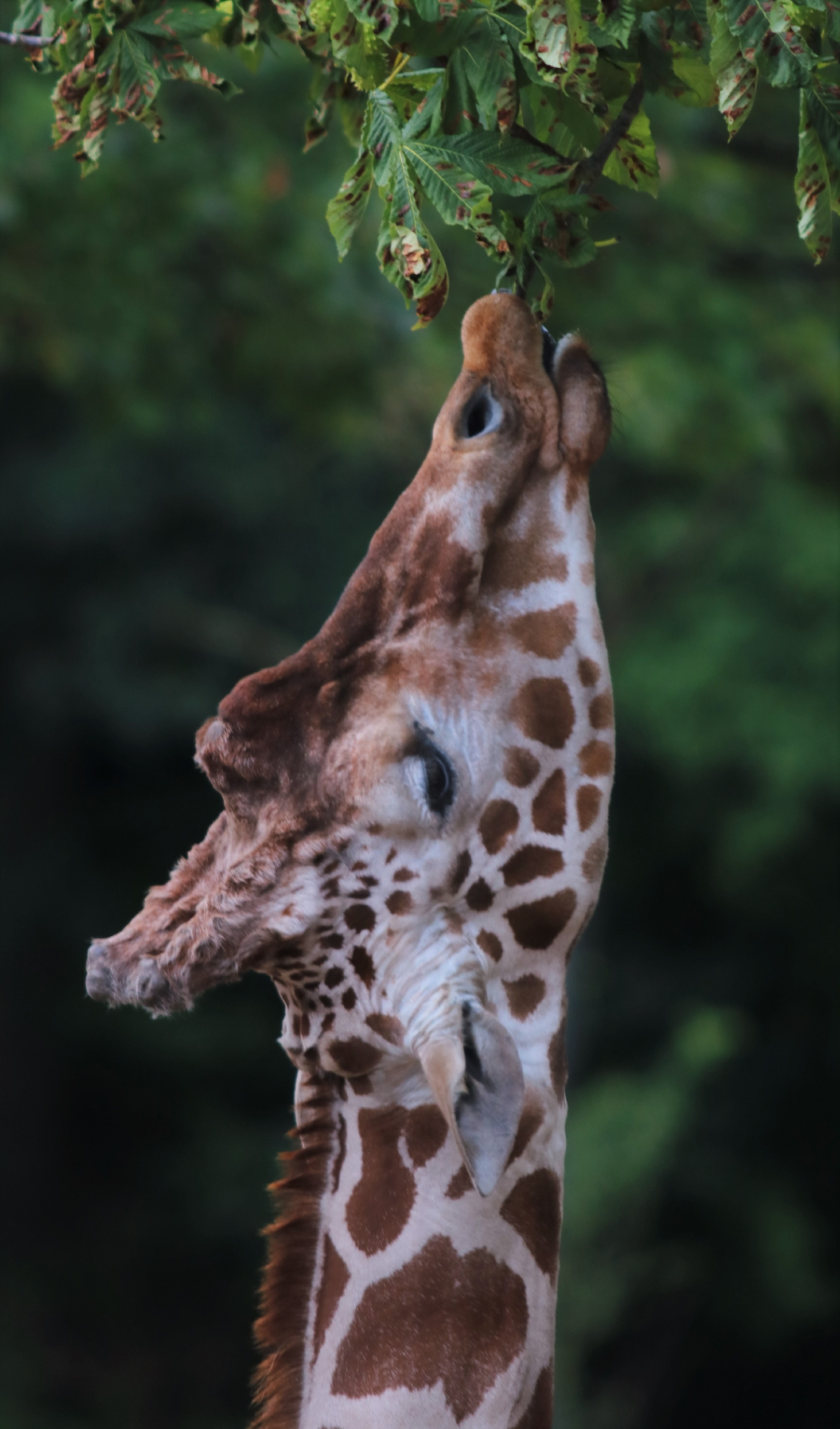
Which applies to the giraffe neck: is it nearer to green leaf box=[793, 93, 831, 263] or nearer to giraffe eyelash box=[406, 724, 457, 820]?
giraffe eyelash box=[406, 724, 457, 820]

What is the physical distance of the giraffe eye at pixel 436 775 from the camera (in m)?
1.82

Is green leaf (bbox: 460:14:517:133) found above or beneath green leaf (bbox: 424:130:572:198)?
above

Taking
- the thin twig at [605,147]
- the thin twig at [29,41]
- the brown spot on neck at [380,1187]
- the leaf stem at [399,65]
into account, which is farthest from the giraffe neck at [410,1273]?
the thin twig at [29,41]

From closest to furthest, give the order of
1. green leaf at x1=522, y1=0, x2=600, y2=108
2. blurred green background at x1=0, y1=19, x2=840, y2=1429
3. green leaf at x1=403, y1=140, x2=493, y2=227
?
green leaf at x1=522, y1=0, x2=600, y2=108, green leaf at x1=403, y1=140, x2=493, y2=227, blurred green background at x1=0, y1=19, x2=840, y2=1429

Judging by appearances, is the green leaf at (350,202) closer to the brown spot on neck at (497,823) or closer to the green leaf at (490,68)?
the green leaf at (490,68)

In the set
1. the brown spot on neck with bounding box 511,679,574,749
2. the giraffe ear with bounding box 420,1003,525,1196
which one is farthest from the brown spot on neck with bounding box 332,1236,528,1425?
the brown spot on neck with bounding box 511,679,574,749

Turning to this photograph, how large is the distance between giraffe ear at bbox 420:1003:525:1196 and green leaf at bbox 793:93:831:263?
942mm

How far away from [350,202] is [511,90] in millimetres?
235

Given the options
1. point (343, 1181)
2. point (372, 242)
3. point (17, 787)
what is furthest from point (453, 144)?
point (17, 787)

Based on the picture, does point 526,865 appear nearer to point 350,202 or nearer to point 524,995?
point 524,995

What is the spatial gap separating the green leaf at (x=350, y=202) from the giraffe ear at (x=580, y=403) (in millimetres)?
288

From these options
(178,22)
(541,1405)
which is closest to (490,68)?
(178,22)

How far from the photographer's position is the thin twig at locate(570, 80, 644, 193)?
1796 mm

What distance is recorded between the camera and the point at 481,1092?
5.32ft
